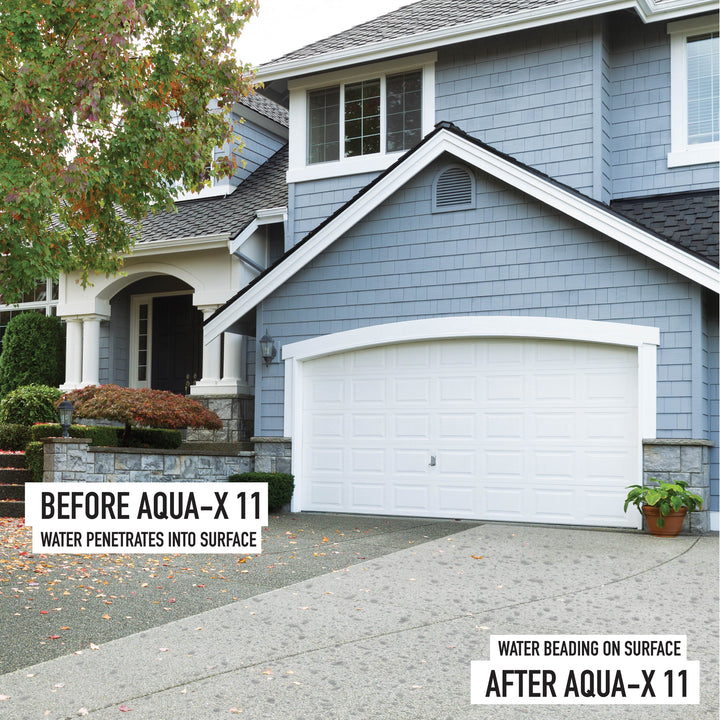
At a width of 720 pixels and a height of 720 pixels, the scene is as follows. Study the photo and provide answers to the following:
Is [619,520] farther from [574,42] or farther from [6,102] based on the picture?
[6,102]

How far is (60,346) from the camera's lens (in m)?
16.2

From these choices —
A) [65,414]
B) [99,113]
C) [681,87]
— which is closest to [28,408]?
[65,414]

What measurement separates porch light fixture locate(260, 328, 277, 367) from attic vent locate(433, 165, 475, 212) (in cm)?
289

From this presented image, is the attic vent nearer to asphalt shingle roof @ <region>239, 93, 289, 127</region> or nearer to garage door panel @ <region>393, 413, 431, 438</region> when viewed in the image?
garage door panel @ <region>393, 413, 431, 438</region>

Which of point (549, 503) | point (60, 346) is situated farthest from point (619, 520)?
point (60, 346)

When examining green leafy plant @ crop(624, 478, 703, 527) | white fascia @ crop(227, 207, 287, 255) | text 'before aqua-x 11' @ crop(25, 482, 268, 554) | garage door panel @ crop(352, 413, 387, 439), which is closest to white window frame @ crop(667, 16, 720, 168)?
green leafy plant @ crop(624, 478, 703, 527)

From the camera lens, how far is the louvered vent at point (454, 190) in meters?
11.1

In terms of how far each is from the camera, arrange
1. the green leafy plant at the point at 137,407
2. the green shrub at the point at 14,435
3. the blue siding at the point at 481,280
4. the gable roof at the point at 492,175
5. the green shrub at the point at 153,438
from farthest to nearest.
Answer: the green shrub at the point at 153,438
the green shrub at the point at 14,435
the green leafy plant at the point at 137,407
the blue siding at the point at 481,280
the gable roof at the point at 492,175

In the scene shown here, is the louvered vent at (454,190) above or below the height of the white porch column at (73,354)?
above

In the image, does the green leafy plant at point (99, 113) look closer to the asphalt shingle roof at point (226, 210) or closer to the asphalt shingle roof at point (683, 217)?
the asphalt shingle roof at point (226, 210)

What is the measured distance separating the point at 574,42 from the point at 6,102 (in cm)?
758

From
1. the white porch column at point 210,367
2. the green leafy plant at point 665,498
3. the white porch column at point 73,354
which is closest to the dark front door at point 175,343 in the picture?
the white porch column at point 73,354

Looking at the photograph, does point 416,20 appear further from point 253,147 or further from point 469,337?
point 469,337

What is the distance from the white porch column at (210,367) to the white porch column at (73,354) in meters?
2.39
